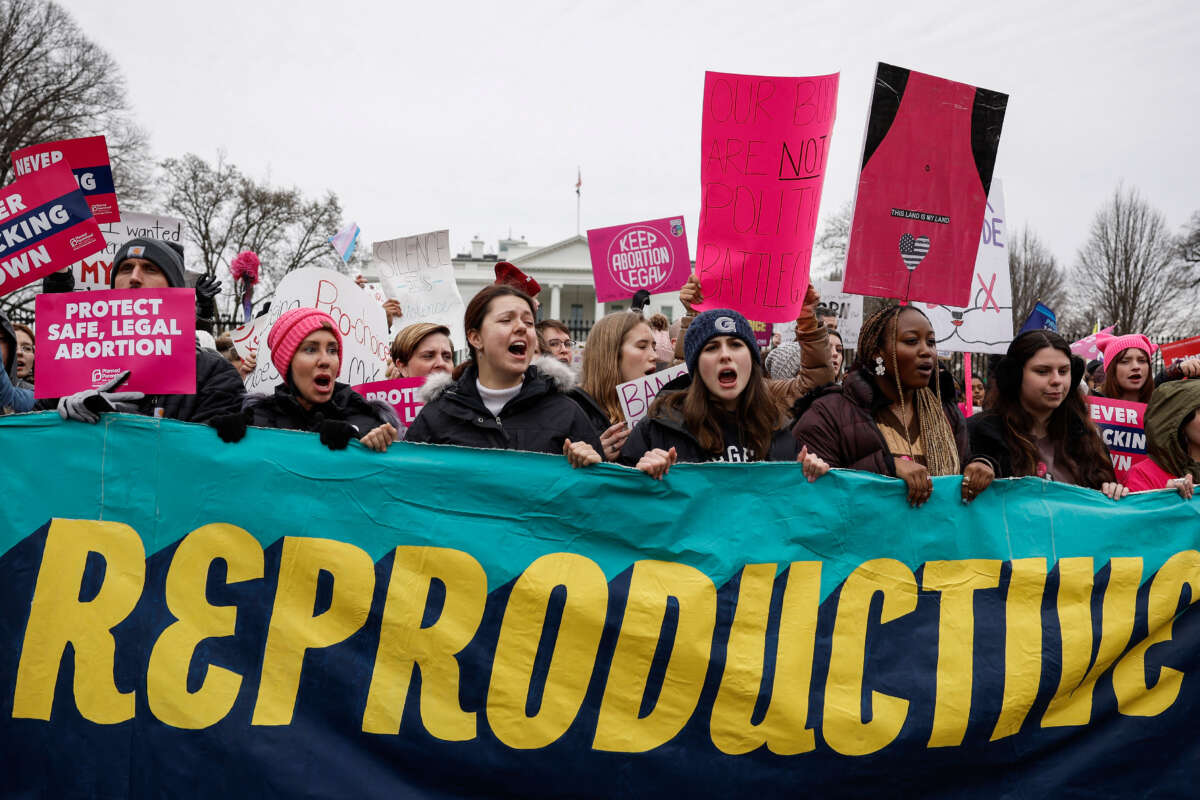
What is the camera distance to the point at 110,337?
2922 millimetres

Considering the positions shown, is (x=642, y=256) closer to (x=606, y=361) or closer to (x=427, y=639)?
(x=606, y=361)

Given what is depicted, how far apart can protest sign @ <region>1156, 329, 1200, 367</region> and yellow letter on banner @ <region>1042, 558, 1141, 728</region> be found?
2551 millimetres

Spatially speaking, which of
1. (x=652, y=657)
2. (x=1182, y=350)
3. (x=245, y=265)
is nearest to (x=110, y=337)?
(x=652, y=657)

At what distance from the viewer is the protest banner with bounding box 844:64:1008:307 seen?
3693 mm

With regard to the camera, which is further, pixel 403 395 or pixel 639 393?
pixel 403 395

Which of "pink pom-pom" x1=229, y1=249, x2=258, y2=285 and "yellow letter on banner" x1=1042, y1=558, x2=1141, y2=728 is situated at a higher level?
"pink pom-pom" x1=229, y1=249, x2=258, y2=285

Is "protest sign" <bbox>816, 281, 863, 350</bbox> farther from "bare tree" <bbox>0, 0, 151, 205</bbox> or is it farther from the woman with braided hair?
"bare tree" <bbox>0, 0, 151, 205</bbox>

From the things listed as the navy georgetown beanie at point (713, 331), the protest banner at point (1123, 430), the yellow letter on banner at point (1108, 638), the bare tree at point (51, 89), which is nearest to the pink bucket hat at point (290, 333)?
the navy georgetown beanie at point (713, 331)

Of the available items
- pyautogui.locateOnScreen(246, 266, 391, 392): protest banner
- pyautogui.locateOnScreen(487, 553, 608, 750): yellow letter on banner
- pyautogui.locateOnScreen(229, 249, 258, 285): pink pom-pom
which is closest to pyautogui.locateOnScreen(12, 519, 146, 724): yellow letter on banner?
pyautogui.locateOnScreen(487, 553, 608, 750): yellow letter on banner

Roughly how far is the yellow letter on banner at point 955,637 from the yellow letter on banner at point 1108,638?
1.06 feet

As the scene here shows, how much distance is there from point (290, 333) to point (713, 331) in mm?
1656

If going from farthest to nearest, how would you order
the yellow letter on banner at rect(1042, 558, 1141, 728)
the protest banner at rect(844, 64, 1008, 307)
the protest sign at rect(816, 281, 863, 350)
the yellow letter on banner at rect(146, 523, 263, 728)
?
the protest sign at rect(816, 281, 863, 350), the protest banner at rect(844, 64, 1008, 307), the yellow letter on banner at rect(1042, 558, 1141, 728), the yellow letter on banner at rect(146, 523, 263, 728)

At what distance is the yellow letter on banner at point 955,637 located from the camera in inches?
117

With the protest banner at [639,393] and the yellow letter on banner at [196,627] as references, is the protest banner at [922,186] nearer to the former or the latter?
the protest banner at [639,393]
